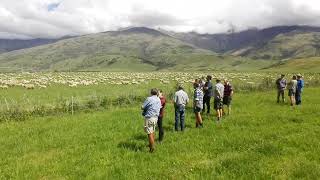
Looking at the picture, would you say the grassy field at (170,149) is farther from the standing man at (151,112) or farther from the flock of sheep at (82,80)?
the flock of sheep at (82,80)

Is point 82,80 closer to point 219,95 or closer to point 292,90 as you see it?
point 292,90

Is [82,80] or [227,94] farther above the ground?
[82,80]

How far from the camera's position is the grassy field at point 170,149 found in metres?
13.6

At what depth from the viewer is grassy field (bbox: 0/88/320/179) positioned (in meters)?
13.6

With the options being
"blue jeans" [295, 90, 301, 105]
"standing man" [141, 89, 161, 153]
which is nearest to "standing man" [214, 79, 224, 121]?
"standing man" [141, 89, 161, 153]

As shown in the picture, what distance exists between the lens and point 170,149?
17.2m

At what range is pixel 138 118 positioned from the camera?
2705 cm

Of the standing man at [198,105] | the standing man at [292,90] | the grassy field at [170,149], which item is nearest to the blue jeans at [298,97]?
the standing man at [292,90]

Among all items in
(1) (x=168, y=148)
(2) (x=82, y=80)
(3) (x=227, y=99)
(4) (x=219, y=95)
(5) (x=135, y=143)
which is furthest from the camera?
(2) (x=82, y=80)

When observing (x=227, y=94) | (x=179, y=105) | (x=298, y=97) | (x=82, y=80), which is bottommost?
(x=298, y=97)

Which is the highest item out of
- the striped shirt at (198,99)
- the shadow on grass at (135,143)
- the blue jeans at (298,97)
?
the striped shirt at (198,99)

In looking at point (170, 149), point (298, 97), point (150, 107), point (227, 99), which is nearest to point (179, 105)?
point (150, 107)

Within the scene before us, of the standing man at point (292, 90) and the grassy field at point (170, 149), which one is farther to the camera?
the standing man at point (292, 90)

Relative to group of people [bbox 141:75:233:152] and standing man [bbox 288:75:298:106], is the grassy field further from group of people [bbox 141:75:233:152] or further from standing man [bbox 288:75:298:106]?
standing man [bbox 288:75:298:106]
